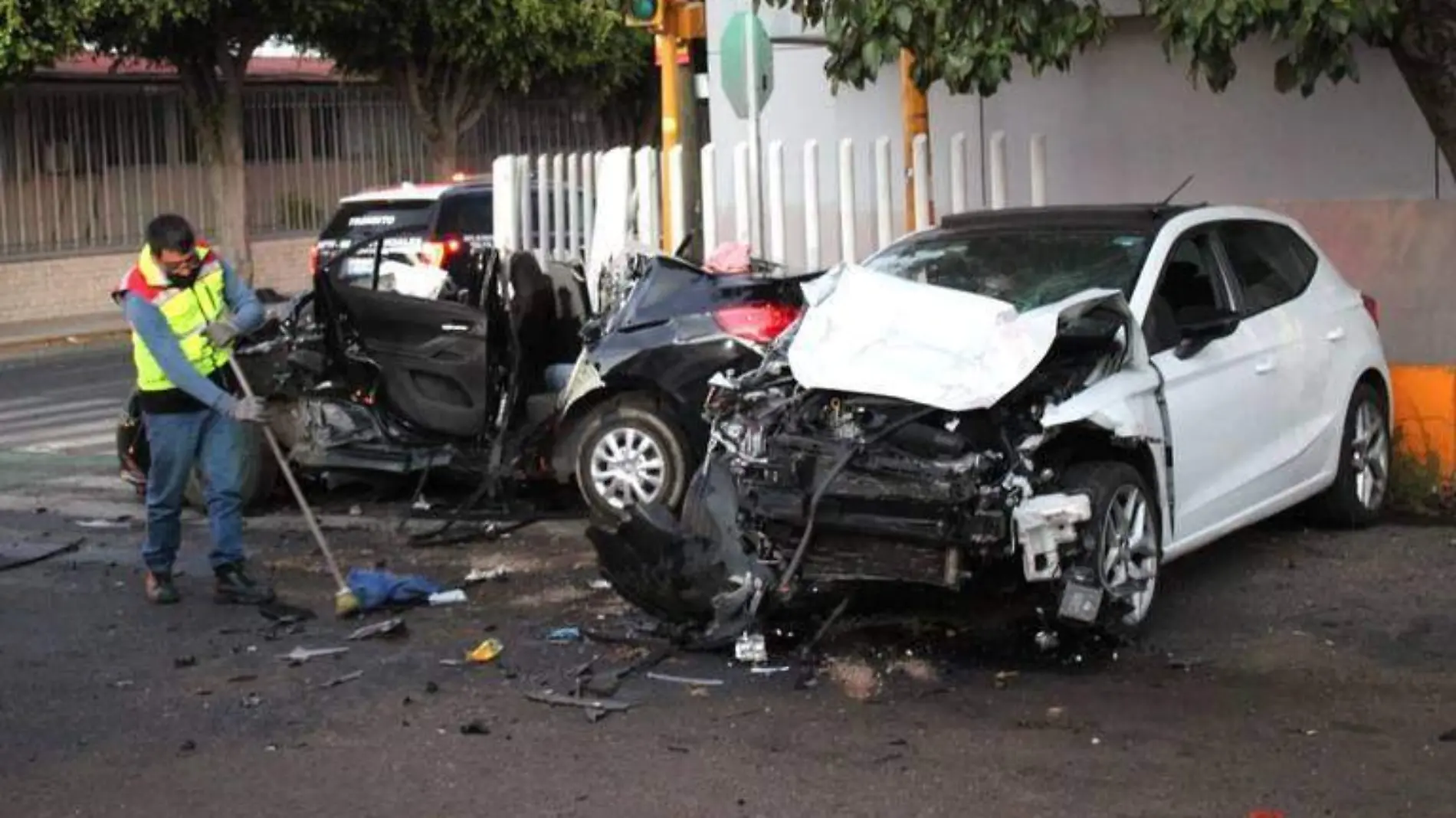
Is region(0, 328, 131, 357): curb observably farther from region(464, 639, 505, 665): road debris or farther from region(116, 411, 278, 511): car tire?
region(464, 639, 505, 665): road debris

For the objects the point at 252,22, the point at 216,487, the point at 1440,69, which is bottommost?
the point at 216,487

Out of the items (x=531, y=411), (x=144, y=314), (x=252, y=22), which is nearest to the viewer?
(x=144, y=314)

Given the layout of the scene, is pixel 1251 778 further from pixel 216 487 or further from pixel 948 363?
pixel 216 487

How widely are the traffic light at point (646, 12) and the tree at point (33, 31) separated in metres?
13.4

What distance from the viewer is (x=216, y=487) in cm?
845

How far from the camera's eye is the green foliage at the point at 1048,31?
806cm

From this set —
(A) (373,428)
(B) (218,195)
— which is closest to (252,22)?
(B) (218,195)

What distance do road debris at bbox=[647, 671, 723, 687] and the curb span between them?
18461mm

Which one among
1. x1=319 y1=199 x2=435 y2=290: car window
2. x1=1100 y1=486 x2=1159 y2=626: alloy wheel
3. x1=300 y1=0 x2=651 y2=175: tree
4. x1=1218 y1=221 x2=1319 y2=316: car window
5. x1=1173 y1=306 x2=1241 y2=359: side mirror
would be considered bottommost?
x1=1100 y1=486 x2=1159 y2=626: alloy wheel

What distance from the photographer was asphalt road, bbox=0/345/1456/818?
223 inches

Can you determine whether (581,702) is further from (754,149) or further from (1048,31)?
(754,149)

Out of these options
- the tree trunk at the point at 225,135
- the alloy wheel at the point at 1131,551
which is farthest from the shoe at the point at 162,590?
the tree trunk at the point at 225,135

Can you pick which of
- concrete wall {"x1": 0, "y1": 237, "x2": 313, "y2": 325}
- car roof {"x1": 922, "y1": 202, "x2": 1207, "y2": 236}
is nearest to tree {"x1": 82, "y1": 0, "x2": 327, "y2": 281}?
concrete wall {"x1": 0, "y1": 237, "x2": 313, "y2": 325}

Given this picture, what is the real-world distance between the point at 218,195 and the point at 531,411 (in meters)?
18.5
